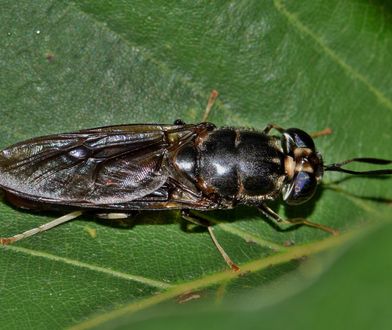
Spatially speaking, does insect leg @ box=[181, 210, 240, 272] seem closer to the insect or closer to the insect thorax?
the insect

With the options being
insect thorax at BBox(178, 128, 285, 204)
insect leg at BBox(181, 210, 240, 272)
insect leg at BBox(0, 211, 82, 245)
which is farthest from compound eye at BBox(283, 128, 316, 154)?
insect leg at BBox(0, 211, 82, 245)

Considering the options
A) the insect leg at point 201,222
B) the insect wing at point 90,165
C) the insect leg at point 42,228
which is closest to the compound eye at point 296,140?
the insect wing at point 90,165

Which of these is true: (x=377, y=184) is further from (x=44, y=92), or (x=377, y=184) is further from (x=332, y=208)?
(x=44, y=92)

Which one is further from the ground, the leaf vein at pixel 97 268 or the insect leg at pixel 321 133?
the insect leg at pixel 321 133

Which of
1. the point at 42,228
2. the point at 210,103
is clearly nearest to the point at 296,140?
the point at 210,103

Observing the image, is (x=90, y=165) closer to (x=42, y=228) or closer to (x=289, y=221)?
(x=42, y=228)

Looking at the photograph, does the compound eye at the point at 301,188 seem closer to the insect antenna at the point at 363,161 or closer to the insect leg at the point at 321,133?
the insect antenna at the point at 363,161
